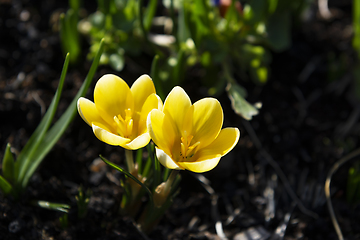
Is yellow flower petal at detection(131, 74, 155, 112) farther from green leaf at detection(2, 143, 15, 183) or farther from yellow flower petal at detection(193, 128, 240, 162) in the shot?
green leaf at detection(2, 143, 15, 183)

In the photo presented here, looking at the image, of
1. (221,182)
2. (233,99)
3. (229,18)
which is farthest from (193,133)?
(229,18)

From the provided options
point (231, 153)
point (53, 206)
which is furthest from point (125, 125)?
point (231, 153)

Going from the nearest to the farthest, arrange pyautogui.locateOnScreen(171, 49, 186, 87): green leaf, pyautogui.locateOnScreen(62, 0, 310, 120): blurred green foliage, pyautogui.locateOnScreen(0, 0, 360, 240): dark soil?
pyautogui.locateOnScreen(0, 0, 360, 240): dark soil → pyautogui.locateOnScreen(171, 49, 186, 87): green leaf → pyautogui.locateOnScreen(62, 0, 310, 120): blurred green foliage

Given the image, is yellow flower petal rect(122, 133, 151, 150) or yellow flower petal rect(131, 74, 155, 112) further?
yellow flower petal rect(131, 74, 155, 112)

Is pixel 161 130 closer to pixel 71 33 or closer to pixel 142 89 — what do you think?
pixel 142 89

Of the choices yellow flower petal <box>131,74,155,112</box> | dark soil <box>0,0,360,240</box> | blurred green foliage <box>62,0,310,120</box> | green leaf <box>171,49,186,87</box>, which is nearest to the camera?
yellow flower petal <box>131,74,155,112</box>

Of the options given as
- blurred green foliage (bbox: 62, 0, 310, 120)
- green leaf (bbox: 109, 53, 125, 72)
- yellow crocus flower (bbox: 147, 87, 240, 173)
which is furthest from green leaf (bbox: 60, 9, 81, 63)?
yellow crocus flower (bbox: 147, 87, 240, 173)
